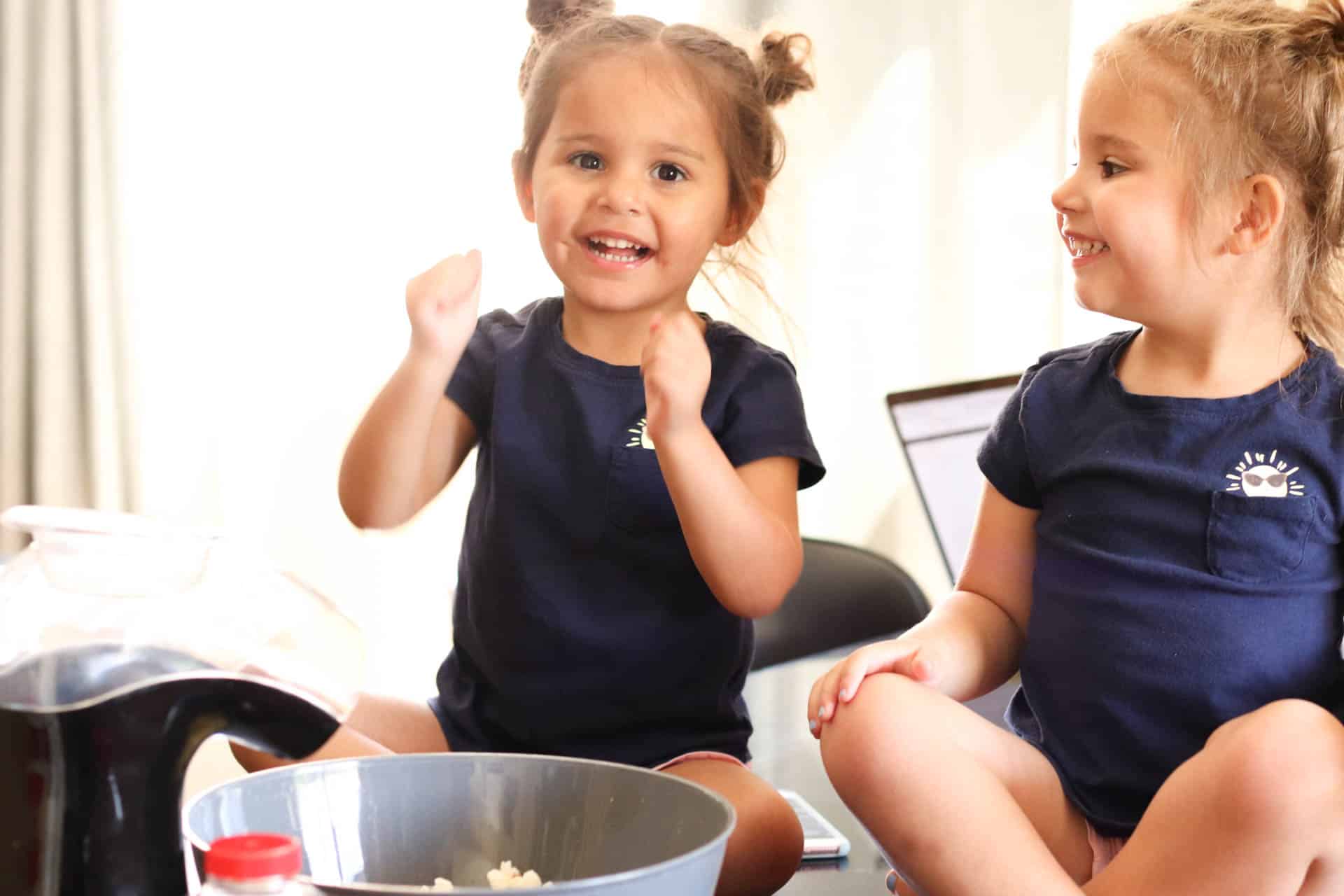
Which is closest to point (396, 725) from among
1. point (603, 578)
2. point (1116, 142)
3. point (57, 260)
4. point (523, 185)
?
point (603, 578)

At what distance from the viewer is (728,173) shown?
1106 mm

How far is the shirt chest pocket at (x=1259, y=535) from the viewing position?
0.88 meters

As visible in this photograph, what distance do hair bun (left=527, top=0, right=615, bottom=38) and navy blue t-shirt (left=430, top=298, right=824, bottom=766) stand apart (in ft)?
0.95

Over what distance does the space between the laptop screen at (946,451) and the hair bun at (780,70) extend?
454 millimetres

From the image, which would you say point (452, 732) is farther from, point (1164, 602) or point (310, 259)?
point (310, 259)

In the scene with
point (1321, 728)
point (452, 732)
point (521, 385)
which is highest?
point (521, 385)

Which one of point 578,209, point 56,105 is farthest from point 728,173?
point 56,105

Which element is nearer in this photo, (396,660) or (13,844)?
(13,844)

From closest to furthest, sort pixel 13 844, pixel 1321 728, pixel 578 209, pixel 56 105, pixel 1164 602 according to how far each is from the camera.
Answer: pixel 13 844
pixel 1321 728
pixel 1164 602
pixel 578 209
pixel 56 105

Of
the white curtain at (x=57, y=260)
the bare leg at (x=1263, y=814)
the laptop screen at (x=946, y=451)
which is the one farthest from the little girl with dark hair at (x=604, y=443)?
the white curtain at (x=57, y=260)

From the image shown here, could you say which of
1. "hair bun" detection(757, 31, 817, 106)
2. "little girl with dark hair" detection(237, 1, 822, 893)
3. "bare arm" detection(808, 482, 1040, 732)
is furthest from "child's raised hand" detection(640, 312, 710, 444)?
"hair bun" detection(757, 31, 817, 106)

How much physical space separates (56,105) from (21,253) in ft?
0.83

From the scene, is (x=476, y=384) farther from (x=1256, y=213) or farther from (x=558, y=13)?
(x=1256, y=213)

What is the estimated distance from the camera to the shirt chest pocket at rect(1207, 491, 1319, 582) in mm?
879
